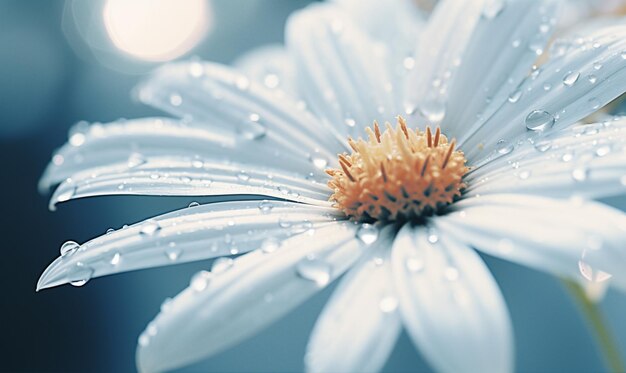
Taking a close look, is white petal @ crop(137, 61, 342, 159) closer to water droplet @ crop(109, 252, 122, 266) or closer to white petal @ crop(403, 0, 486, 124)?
white petal @ crop(403, 0, 486, 124)

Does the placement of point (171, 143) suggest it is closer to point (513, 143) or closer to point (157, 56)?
point (513, 143)

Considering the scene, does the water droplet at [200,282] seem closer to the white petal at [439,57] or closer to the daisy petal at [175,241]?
the daisy petal at [175,241]

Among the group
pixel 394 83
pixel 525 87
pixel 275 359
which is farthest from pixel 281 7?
pixel 525 87

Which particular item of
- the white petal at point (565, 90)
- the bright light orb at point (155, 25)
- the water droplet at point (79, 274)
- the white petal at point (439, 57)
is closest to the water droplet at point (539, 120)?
the white petal at point (565, 90)

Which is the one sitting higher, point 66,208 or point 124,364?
point 66,208

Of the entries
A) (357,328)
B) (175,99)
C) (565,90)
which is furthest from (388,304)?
(175,99)

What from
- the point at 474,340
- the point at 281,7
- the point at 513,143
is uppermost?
the point at 281,7
